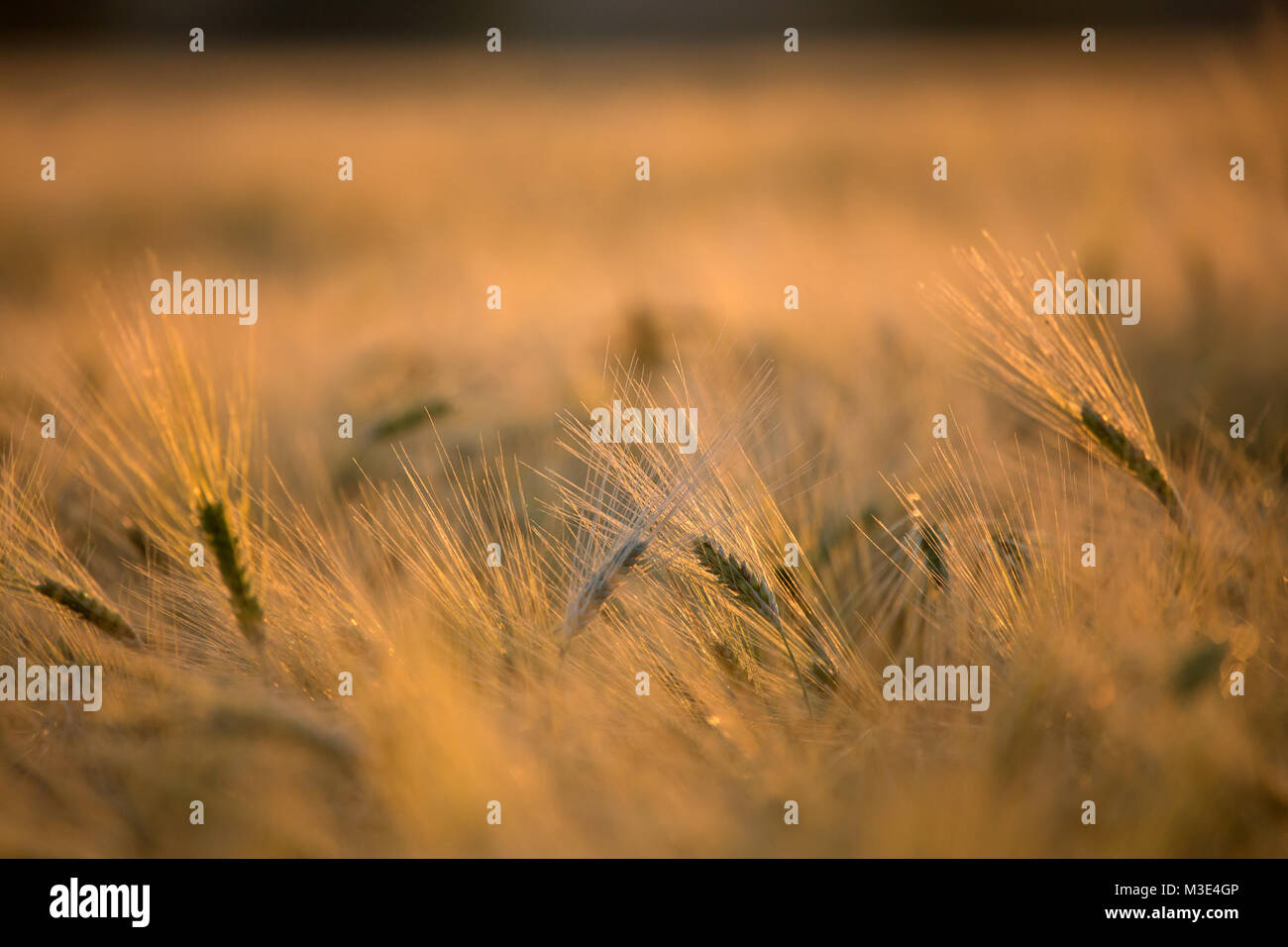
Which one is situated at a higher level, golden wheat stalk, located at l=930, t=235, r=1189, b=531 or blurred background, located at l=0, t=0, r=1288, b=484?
blurred background, located at l=0, t=0, r=1288, b=484

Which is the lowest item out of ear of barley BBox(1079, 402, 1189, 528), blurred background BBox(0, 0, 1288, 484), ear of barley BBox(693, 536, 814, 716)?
ear of barley BBox(693, 536, 814, 716)

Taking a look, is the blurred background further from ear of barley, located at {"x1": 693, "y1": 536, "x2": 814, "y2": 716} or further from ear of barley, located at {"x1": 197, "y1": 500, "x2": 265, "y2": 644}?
ear of barley, located at {"x1": 693, "y1": 536, "x2": 814, "y2": 716}

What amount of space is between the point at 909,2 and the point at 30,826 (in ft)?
42.7

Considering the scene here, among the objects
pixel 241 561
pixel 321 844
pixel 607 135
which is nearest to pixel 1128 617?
pixel 321 844

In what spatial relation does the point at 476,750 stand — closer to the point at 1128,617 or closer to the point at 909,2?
the point at 1128,617

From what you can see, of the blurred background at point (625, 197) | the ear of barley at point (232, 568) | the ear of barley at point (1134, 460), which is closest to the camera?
the ear of barley at point (232, 568)

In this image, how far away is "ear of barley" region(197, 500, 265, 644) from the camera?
146 centimetres

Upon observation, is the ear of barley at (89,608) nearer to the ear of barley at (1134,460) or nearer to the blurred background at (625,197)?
the blurred background at (625,197)

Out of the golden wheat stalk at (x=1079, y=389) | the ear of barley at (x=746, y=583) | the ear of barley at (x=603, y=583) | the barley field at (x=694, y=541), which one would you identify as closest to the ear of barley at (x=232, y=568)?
the barley field at (x=694, y=541)

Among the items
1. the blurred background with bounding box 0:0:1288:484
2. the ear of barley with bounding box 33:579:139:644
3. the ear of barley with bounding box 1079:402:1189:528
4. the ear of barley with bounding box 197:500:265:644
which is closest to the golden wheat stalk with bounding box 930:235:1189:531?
the ear of barley with bounding box 1079:402:1189:528

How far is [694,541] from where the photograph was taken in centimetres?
154

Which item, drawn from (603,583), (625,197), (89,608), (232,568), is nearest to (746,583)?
(603,583)

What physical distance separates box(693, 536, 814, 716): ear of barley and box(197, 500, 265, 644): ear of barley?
32.8 inches

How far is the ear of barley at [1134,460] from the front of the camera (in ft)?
5.27
